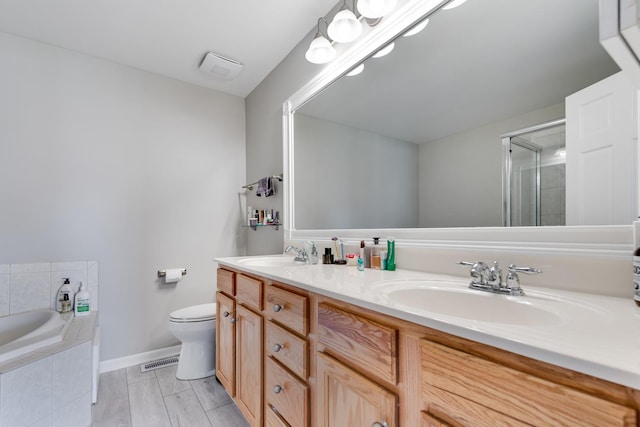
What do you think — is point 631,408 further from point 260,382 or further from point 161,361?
point 161,361

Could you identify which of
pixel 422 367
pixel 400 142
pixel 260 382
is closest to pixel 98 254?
pixel 260 382

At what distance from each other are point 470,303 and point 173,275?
232 centimetres

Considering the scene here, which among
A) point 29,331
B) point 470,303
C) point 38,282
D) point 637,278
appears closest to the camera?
point 637,278

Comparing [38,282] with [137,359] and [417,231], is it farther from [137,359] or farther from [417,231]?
[417,231]

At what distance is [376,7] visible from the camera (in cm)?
136

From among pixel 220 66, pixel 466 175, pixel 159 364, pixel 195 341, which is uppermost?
pixel 220 66

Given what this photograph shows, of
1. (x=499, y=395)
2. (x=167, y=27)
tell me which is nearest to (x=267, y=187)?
(x=167, y=27)

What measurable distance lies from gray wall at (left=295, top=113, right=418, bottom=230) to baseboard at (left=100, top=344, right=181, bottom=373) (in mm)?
1583

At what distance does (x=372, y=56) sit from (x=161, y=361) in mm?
2719

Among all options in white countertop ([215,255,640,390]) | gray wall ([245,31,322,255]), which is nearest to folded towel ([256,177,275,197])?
gray wall ([245,31,322,255])

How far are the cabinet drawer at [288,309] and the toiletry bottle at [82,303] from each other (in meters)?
1.65

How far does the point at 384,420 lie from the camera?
0.71 meters

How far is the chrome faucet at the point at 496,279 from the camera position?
834 millimetres

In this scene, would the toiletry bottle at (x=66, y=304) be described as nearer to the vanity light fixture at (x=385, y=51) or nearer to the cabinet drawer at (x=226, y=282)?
the cabinet drawer at (x=226, y=282)
